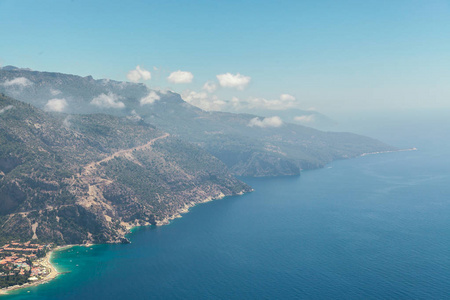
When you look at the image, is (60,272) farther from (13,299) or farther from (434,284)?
(434,284)

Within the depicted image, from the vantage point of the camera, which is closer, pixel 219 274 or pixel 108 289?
pixel 108 289

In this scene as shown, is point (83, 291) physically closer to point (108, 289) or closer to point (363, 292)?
point (108, 289)

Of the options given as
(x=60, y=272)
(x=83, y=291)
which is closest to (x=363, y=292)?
(x=83, y=291)

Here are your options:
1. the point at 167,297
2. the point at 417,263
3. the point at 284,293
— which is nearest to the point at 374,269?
the point at 417,263

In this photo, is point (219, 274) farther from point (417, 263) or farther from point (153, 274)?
point (417, 263)

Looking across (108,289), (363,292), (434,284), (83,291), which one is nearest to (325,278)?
(363,292)

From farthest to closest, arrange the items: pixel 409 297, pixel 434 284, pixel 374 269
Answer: pixel 374 269, pixel 434 284, pixel 409 297

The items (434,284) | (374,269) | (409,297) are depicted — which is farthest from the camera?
(374,269)
